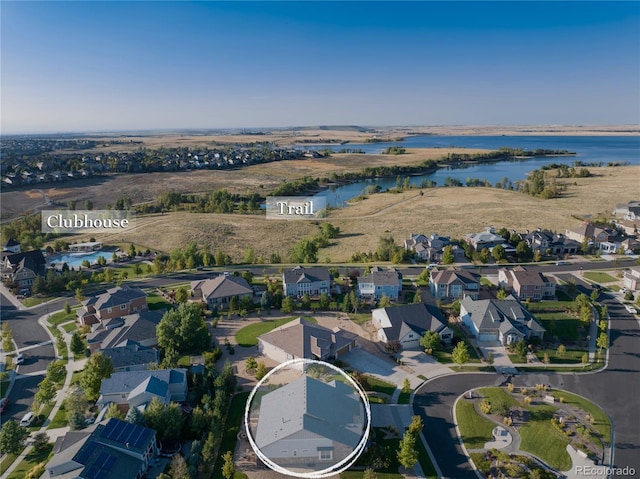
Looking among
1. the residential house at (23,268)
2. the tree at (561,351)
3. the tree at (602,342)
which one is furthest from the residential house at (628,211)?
the residential house at (23,268)

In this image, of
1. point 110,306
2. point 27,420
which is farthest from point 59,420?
point 110,306

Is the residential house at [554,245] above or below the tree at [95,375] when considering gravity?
above

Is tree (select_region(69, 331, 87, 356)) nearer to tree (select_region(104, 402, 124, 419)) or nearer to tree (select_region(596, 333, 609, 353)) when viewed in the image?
tree (select_region(104, 402, 124, 419))

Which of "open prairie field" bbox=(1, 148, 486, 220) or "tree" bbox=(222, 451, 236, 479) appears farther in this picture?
"open prairie field" bbox=(1, 148, 486, 220)

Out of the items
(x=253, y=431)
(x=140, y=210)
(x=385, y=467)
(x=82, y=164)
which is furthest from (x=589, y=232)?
(x=82, y=164)

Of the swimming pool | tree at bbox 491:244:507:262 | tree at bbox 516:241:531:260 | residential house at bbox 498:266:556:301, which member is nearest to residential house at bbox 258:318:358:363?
residential house at bbox 498:266:556:301

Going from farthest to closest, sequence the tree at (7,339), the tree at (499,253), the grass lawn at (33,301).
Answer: the tree at (499,253), the grass lawn at (33,301), the tree at (7,339)

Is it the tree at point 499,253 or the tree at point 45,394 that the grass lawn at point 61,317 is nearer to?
the tree at point 45,394
